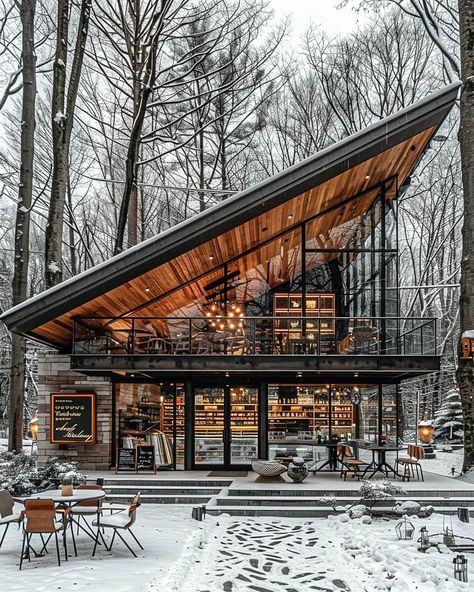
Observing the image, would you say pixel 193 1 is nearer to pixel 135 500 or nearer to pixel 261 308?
pixel 261 308

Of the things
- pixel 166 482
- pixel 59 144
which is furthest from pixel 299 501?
pixel 59 144

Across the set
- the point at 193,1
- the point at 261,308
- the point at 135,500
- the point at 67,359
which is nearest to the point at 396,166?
the point at 261,308

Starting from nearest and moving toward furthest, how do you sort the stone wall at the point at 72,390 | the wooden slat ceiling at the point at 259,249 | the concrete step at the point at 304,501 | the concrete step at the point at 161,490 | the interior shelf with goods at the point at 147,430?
1. the concrete step at the point at 304,501
2. the concrete step at the point at 161,490
3. the wooden slat ceiling at the point at 259,249
4. the stone wall at the point at 72,390
5. the interior shelf with goods at the point at 147,430

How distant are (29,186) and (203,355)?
656 cm

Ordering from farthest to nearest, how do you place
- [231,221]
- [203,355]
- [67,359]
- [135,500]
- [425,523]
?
[67,359], [203,355], [231,221], [425,523], [135,500]

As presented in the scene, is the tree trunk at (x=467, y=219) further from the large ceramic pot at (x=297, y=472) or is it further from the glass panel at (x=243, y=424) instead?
the glass panel at (x=243, y=424)

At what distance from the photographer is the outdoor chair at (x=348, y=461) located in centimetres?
1523

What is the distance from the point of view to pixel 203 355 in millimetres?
15250

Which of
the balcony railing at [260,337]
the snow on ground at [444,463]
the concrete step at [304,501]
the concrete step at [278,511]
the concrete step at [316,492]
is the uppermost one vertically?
the balcony railing at [260,337]

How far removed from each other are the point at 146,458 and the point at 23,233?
6.49m

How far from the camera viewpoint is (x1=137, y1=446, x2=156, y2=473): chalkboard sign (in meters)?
15.9

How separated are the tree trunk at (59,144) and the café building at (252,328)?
1.73 metres

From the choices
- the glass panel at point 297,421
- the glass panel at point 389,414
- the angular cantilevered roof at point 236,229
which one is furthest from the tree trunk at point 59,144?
the glass panel at point 389,414

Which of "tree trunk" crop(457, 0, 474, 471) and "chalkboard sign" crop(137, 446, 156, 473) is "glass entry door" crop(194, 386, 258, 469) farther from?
"tree trunk" crop(457, 0, 474, 471)
